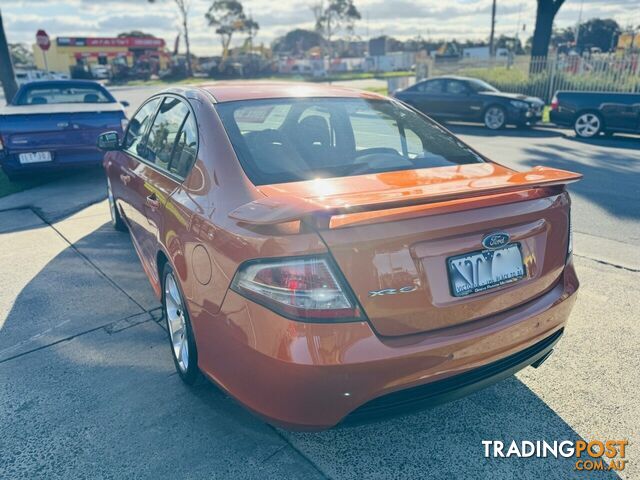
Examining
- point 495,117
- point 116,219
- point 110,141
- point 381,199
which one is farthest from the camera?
point 495,117

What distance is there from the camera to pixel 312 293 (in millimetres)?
1814

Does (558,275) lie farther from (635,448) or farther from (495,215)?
(635,448)

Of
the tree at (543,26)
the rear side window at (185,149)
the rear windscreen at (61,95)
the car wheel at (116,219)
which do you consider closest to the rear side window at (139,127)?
the rear side window at (185,149)

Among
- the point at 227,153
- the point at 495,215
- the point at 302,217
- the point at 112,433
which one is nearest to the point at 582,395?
the point at 495,215

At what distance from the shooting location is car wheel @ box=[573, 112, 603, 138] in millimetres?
11555

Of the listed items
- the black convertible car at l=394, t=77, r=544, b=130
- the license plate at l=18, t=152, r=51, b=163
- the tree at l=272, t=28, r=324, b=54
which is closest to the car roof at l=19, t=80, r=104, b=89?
the license plate at l=18, t=152, r=51, b=163

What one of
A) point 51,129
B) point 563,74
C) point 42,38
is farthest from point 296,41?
point 51,129

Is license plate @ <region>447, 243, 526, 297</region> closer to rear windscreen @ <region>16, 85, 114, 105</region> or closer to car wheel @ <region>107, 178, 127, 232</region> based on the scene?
car wheel @ <region>107, 178, 127, 232</region>

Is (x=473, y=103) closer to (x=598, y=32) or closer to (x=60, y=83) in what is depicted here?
(x=60, y=83)

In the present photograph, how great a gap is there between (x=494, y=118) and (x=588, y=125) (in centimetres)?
253

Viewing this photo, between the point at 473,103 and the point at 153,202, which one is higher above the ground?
the point at 153,202

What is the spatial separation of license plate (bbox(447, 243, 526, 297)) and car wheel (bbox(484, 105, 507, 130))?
1247 cm

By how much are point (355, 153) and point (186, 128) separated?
98 centimetres

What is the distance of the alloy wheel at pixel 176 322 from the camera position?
2.75m
